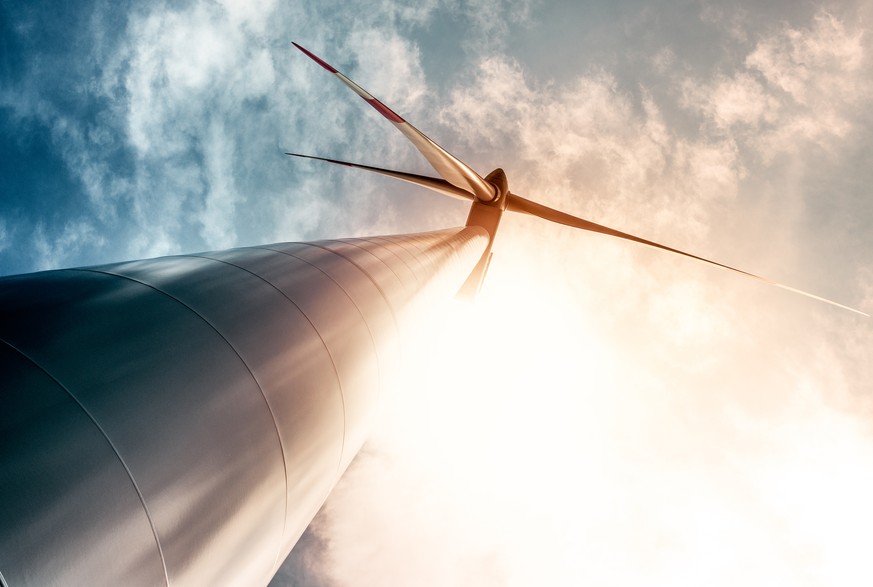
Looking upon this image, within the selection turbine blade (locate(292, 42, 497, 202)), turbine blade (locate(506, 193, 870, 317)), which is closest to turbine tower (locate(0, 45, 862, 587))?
turbine blade (locate(292, 42, 497, 202))

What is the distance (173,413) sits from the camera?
3791 mm

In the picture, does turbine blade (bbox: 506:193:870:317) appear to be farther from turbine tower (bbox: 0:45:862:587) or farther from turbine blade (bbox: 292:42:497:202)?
turbine tower (bbox: 0:45:862:587)

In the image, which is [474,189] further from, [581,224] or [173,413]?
[173,413]

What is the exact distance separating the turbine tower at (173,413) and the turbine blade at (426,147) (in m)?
6.56

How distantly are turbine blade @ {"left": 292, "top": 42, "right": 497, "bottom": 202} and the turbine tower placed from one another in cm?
656

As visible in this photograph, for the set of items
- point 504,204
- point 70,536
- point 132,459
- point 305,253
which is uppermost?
point 504,204

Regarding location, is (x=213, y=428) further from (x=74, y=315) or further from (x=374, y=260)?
(x=374, y=260)

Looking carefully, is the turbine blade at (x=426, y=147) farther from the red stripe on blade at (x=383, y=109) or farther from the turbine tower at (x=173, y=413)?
the turbine tower at (x=173, y=413)

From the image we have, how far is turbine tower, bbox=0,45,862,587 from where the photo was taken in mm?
2869

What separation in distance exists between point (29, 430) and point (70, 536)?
2.65ft

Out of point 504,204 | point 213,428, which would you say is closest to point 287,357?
point 213,428

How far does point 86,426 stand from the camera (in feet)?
10.3

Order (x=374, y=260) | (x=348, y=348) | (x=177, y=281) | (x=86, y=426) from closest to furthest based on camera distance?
(x=86, y=426), (x=177, y=281), (x=348, y=348), (x=374, y=260)

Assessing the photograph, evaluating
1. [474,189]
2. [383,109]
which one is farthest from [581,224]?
[383,109]
